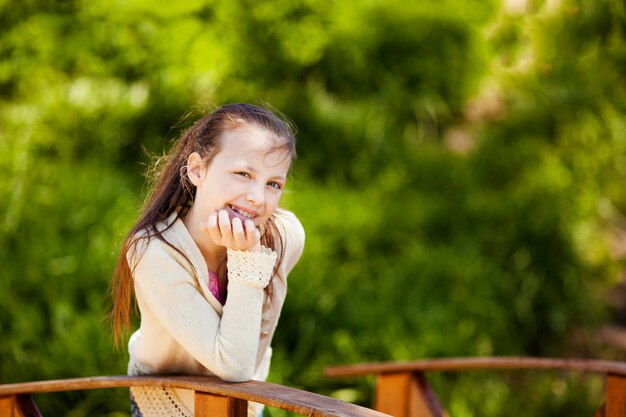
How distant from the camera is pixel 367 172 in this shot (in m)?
6.91

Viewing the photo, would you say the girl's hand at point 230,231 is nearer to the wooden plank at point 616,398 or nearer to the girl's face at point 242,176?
the girl's face at point 242,176

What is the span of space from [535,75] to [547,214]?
2.40 m

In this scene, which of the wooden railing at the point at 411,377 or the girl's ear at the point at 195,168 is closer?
the girl's ear at the point at 195,168

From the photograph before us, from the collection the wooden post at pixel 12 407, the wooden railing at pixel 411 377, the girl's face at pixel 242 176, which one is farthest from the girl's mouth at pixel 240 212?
the wooden railing at pixel 411 377

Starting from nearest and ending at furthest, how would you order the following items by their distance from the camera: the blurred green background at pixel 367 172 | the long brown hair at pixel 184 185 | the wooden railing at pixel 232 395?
the wooden railing at pixel 232 395, the long brown hair at pixel 184 185, the blurred green background at pixel 367 172

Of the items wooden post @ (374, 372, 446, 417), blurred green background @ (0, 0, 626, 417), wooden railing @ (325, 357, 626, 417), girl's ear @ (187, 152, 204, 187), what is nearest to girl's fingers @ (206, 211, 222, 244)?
girl's ear @ (187, 152, 204, 187)

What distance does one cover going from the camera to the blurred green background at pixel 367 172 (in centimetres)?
451

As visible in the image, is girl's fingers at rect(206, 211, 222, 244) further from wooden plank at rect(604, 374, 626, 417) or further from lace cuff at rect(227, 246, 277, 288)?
wooden plank at rect(604, 374, 626, 417)

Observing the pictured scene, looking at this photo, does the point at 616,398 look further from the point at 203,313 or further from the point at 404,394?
the point at 203,313

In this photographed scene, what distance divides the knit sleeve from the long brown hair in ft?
0.16

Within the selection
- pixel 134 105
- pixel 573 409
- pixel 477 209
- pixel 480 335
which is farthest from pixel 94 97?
pixel 573 409

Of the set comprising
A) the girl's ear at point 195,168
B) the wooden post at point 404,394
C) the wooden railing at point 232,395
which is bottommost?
the wooden post at point 404,394

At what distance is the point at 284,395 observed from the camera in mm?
1979

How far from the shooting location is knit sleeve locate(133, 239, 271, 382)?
207cm
